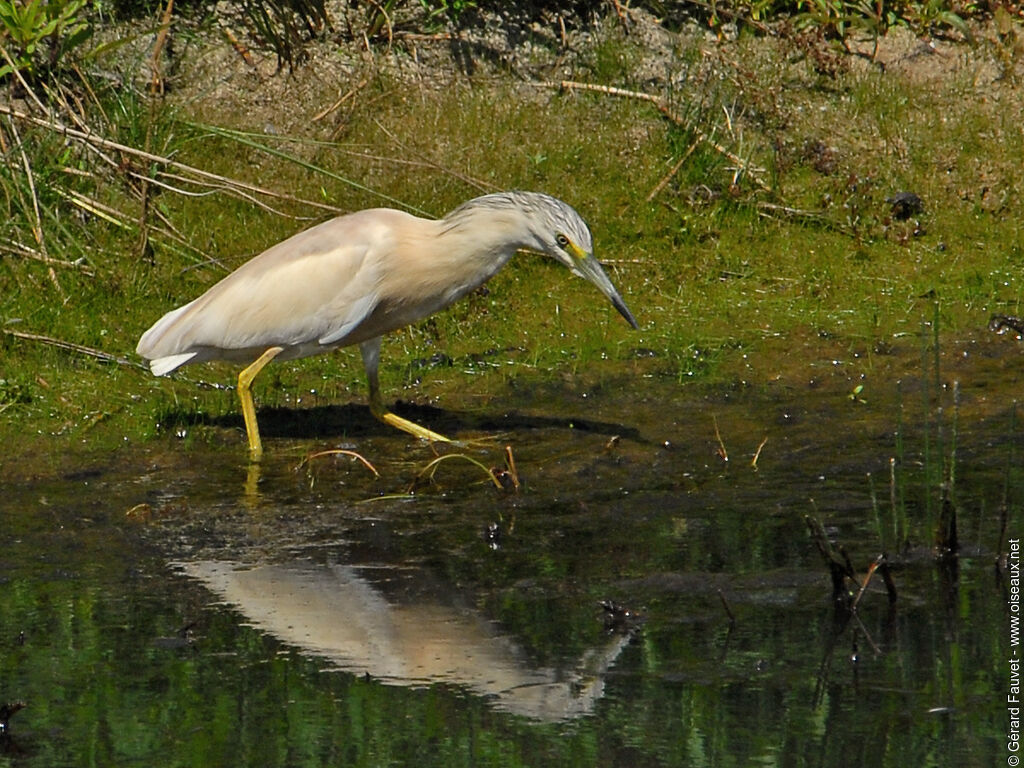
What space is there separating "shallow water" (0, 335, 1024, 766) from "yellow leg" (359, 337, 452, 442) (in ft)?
0.22

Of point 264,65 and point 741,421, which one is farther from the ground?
point 264,65

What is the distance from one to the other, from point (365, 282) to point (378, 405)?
1.80 feet

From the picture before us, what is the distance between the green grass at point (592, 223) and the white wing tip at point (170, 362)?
20cm

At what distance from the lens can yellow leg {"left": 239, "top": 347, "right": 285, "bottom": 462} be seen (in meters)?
6.54

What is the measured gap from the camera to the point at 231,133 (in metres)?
8.53

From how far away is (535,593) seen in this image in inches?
192

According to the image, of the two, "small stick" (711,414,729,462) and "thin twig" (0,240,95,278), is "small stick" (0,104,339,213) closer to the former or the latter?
"thin twig" (0,240,95,278)

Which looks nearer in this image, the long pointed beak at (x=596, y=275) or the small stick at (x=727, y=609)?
the small stick at (x=727, y=609)

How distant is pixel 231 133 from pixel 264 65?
100 cm

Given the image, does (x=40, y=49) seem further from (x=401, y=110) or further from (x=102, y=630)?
(x=102, y=630)

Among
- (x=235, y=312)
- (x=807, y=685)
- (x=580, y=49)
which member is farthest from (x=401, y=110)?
(x=807, y=685)

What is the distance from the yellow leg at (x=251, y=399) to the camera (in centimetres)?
654

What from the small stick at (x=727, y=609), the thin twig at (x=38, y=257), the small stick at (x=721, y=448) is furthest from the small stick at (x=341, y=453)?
the thin twig at (x=38, y=257)

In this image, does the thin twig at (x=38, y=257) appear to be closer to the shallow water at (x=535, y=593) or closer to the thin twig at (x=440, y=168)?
the shallow water at (x=535, y=593)
